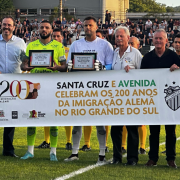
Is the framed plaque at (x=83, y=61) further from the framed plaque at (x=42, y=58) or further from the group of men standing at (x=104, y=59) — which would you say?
the framed plaque at (x=42, y=58)

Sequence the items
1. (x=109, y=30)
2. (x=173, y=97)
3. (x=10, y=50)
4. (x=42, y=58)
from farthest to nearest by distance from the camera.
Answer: (x=109, y=30)
(x=10, y=50)
(x=42, y=58)
(x=173, y=97)

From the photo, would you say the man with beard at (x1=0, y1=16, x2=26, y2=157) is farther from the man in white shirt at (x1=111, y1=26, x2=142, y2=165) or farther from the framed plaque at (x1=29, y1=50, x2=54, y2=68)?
the man in white shirt at (x1=111, y1=26, x2=142, y2=165)

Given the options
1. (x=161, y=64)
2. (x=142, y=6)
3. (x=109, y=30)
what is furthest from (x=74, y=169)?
(x=142, y=6)

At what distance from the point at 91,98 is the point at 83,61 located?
587mm

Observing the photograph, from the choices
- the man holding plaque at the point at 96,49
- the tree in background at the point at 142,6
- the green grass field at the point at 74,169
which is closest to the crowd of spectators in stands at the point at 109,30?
the man holding plaque at the point at 96,49

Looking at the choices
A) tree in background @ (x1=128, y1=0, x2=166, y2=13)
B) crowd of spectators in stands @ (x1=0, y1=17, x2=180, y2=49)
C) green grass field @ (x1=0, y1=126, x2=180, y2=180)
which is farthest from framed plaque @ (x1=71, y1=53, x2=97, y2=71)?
tree in background @ (x1=128, y1=0, x2=166, y2=13)

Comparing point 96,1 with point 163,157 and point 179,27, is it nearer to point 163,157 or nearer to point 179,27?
point 179,27

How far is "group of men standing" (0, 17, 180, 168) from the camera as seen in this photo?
A: 263 inches

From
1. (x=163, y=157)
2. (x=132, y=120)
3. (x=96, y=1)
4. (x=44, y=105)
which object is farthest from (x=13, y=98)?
(x=96, y=1)

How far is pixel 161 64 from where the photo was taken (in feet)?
22.1

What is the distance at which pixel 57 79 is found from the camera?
689 cm

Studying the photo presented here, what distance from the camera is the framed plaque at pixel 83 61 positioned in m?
6.69

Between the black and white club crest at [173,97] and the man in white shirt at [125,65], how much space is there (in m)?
0.63

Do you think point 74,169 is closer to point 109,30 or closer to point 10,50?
point 10,50
